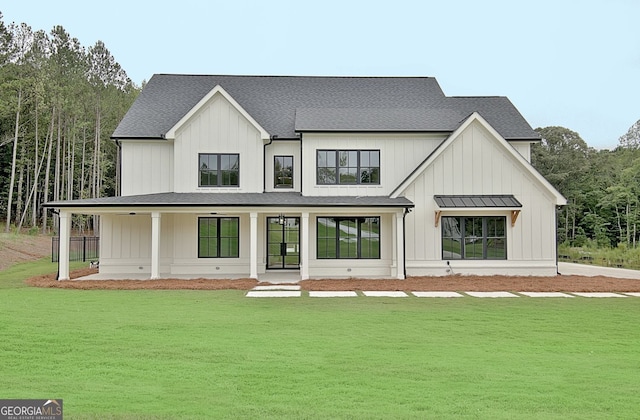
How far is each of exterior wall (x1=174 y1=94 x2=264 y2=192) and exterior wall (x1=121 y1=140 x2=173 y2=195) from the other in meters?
0.78

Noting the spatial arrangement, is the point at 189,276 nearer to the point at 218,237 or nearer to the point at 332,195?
the point at 218,237

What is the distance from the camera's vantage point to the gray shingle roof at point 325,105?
73.0 feet

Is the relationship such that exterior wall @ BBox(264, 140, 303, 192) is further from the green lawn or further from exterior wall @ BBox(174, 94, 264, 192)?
the green lawn

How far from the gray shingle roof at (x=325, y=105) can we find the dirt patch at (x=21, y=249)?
35.0 feet

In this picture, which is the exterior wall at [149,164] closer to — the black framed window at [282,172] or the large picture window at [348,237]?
the black framed window at [282,172]

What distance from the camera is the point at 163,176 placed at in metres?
22.1

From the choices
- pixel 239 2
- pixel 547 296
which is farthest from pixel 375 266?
pixel 239 2

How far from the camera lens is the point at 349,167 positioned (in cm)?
2203

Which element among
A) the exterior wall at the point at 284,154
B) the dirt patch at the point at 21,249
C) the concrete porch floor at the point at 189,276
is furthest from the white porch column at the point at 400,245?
the dirt patch at the point at 21,249

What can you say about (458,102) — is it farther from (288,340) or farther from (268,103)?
(288,340)

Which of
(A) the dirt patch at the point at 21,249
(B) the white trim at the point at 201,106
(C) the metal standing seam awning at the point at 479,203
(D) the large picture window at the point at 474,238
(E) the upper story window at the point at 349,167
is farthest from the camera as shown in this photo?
(A) the dirt patch at the point at 21,249

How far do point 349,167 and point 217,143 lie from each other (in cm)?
554

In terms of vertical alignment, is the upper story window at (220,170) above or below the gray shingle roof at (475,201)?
above

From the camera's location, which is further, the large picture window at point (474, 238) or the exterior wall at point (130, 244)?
the exterior wall at point (130, 244)
